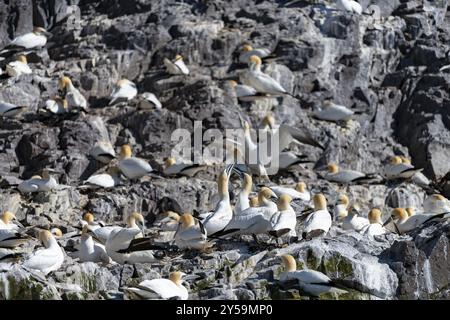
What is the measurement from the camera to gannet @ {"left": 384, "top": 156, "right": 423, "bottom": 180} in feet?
99.2

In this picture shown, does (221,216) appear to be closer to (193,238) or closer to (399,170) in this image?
(193,238)

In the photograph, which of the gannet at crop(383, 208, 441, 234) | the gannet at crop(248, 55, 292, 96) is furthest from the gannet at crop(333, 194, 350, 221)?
the gannet at crop(248, 55, 292, 96)

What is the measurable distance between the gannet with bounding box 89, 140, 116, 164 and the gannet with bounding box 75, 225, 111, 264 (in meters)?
6.91

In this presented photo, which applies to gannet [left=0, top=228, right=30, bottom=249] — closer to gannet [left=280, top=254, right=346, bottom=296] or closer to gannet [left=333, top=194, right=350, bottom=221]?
gannet [left=280, top=254, right=346, bottom=296]

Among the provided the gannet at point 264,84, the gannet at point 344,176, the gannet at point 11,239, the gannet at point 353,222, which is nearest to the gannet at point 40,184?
the gannet at point 11,239

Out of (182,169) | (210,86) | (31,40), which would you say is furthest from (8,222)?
(31,40)

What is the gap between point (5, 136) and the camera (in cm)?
3062

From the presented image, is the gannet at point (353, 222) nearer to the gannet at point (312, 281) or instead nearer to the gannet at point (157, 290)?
the gannet at point (312, 281)

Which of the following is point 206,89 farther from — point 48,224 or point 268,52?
point 48,224
